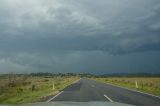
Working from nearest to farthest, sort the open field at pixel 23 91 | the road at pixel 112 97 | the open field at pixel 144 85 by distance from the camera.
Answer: the road at pixel 112 97
the open field at pixel 23 91
the open field at pixel 144 85

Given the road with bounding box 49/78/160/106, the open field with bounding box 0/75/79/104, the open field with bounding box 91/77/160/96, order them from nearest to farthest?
the road with bounding box 49/78/160/106
the open field with bounding box 0/75/79/104
the open field with bounding box 91/77/160/96

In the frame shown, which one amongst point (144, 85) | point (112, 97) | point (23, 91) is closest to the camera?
point (112, 97)

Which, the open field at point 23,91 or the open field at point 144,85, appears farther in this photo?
the open field at point 144,85

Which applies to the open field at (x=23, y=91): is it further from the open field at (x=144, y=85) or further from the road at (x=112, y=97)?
the open field at (x=144, y=85)

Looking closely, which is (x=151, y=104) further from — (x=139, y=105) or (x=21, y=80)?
(x=21, y=80)

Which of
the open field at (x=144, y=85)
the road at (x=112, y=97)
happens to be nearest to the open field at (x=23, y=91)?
the road at (x=112, y=97)

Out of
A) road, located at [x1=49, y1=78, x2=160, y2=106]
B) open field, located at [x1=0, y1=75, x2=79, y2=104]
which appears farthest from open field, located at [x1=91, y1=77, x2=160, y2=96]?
open field, located at [x1=0, y1=75, x2=79, y2=104]

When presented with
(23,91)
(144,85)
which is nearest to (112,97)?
(23,91)

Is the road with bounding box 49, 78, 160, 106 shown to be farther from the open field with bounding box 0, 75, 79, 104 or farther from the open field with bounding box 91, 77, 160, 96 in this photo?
the open field with bounding box 91, 77, 160, 96

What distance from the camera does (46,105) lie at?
265 inches

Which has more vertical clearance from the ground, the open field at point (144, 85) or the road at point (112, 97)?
the open field at point (144, 85)

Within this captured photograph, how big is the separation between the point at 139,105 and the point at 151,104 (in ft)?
3.72

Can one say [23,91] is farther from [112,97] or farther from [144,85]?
[144,85]

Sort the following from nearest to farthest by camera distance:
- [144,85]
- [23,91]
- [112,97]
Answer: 1. [112,97]
2. [23,91]
3. [144,85]
